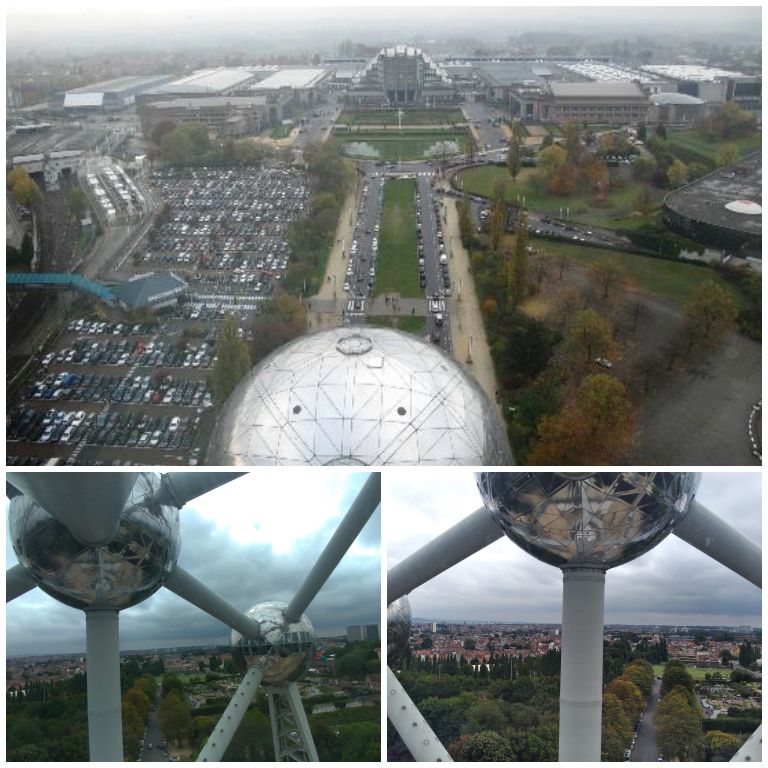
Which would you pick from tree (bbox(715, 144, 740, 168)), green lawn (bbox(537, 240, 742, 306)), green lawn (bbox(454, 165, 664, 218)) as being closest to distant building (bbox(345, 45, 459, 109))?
green lawn (bbox(454, 165, 664, 218))

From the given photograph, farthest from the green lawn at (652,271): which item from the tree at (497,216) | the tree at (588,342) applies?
the tree at (588,342)

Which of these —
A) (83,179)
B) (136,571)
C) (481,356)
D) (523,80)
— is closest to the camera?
(136,571)

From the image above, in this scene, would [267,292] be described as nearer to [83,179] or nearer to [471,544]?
[83,179]

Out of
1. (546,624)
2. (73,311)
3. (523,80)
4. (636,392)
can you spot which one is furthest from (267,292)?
(546,624)

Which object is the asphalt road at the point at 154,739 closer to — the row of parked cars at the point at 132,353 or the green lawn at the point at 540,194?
the row of parked cars at the point at 132,353

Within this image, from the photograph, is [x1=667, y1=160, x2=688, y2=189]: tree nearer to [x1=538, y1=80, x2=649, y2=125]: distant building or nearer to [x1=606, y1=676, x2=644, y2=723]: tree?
[x1=538, y1=80, x2=649, y2=125]: distant building

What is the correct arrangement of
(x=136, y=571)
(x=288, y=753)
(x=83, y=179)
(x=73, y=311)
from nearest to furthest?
(x=136, y=571) → (x=288, y=753) → (x=73, y=311) → (x=83, y=179)
